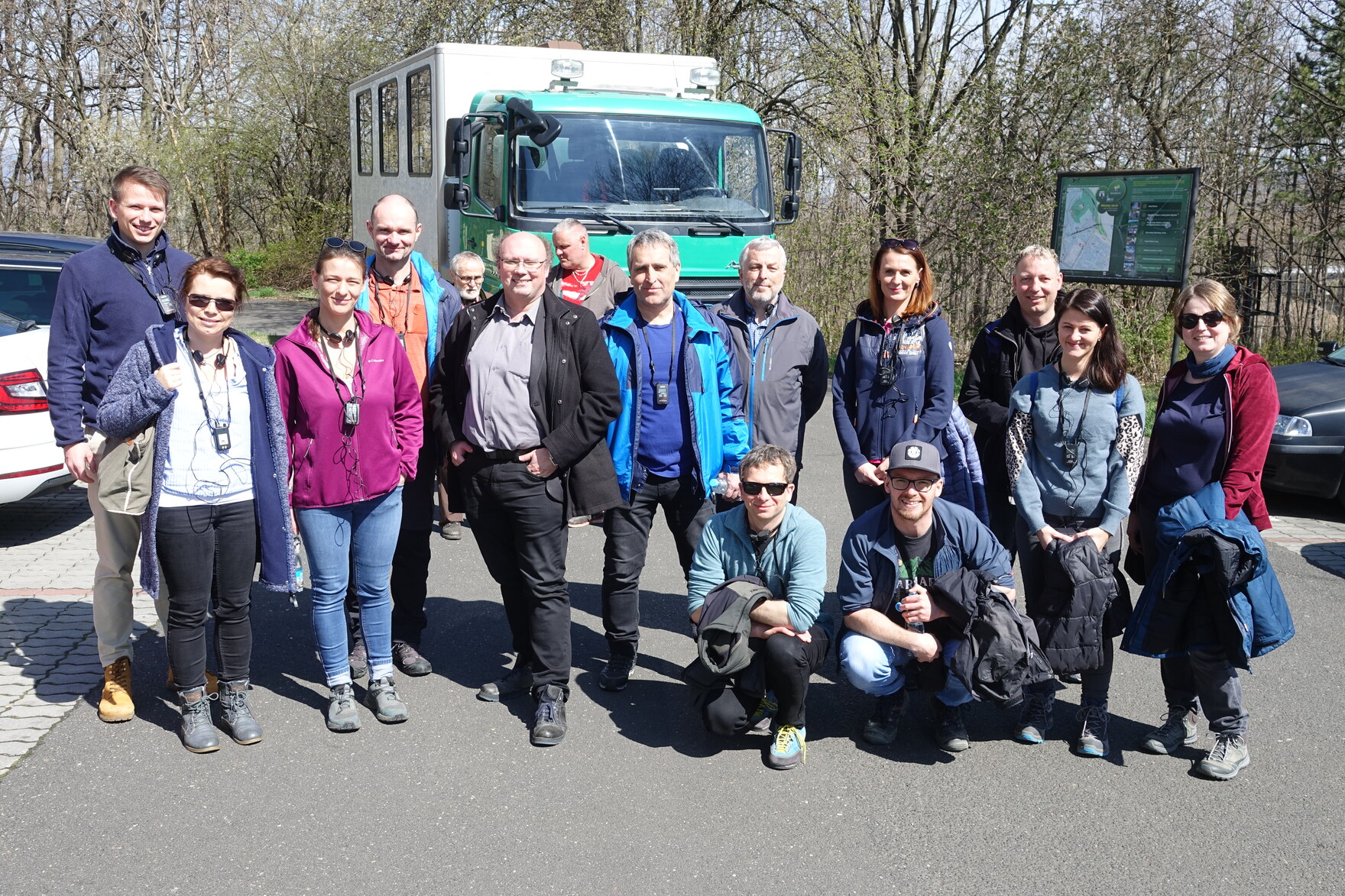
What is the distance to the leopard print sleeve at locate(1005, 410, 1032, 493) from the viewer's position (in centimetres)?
448

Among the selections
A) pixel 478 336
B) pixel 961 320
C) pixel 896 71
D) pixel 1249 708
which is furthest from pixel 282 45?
pixel 1249 708

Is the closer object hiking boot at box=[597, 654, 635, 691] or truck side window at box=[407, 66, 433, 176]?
hiking boot at box=[597, 654, 635, 691]

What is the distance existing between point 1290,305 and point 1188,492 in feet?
35.1

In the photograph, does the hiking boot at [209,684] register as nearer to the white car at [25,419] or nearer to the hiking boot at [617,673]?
the hiking boot at [617,673]

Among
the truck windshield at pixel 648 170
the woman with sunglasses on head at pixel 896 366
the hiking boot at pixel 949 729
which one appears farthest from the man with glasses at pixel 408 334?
the truck windshield at pixel 648 170

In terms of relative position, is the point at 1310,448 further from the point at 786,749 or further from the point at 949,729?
the point at 786,749

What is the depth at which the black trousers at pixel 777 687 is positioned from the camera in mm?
4086

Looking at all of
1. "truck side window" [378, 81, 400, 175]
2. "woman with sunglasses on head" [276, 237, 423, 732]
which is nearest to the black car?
"woman with sunglasses on head" [276, 237, 423, 732]

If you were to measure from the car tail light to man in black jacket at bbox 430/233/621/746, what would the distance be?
132 inches

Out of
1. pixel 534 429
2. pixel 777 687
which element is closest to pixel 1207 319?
pixel 777 687

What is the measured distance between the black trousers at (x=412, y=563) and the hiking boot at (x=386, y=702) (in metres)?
0.38

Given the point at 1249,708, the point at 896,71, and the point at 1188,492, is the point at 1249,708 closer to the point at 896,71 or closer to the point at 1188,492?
the point at 1188,492

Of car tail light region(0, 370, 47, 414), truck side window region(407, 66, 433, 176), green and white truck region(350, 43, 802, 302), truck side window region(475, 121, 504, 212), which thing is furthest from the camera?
truck side window region(407, 66, 433, 176)

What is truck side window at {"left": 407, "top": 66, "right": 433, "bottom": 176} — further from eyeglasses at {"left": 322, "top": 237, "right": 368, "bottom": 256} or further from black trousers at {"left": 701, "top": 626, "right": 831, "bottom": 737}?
black trousers at {"left": 701, "top": 626, "right": 831, "bottom": 737}
